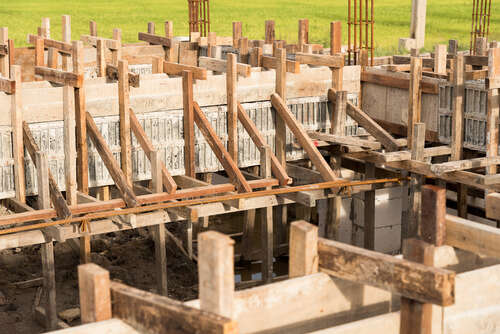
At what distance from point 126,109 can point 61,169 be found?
1.34m

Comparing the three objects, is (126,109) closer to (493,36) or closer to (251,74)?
(251,74)

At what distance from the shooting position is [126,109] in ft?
49.8

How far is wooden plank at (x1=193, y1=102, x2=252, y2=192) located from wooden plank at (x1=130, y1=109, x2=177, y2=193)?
0.93m

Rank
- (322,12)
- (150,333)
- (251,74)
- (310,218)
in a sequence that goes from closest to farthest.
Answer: (150,333), (251,74), (310,218), (322,12)

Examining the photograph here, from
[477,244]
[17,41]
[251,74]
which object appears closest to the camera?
[477,244]

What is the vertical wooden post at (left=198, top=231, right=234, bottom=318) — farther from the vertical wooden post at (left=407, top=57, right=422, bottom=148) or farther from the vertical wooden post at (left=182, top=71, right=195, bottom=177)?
the vertical wooden post at (left=407, top=57, right=422, bottom=148)

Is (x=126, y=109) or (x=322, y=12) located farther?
(x=322, y=12)

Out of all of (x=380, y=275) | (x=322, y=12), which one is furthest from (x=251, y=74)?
(x=322, y=12)

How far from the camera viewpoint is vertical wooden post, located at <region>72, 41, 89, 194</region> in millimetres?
14773

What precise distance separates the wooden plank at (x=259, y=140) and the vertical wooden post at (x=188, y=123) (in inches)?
36.0

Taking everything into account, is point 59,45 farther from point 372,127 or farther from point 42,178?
point 372,127

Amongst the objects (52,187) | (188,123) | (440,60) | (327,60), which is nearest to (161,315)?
(52,187)

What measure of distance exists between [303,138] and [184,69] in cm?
225

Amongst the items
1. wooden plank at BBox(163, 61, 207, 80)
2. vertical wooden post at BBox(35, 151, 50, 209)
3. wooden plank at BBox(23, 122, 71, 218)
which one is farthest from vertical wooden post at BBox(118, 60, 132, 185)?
vertical wooden post at BBox(35, 151, 50, 209)
